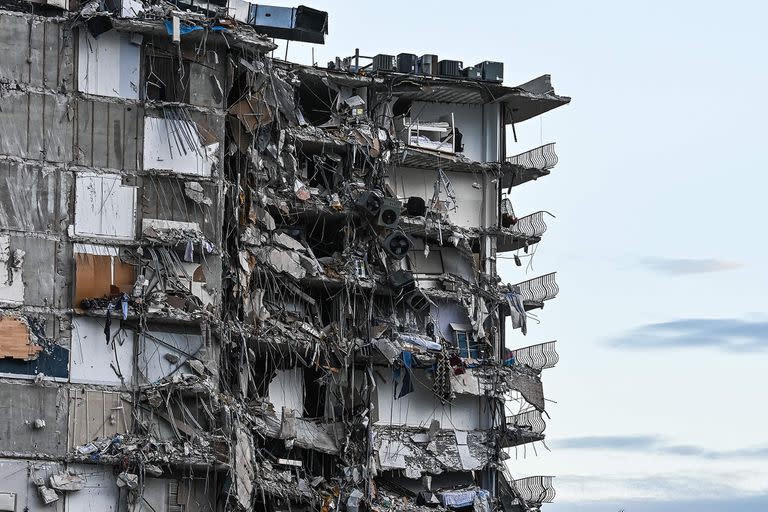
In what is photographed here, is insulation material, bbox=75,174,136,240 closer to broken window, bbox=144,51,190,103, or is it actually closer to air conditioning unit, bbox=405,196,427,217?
broken window, bbox=144,51,190,103

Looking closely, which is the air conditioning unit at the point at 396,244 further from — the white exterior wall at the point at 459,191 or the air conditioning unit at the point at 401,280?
the white exterior wall at the point at 459,191

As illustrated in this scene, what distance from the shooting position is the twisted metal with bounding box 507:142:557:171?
72062 mm

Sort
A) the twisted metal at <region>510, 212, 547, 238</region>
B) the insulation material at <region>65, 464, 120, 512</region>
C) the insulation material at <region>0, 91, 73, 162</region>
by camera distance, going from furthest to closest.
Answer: the twisted metal at <region>510, 212, 547, 238</region> → the insulation material at <region>0, 91, 73, 162</region> → the insulation material at <region>65, 464, 120, 512</region>

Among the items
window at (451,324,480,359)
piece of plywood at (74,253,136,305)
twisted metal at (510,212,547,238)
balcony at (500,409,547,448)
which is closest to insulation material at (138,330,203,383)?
piece of plywood at (74,253,136,305)

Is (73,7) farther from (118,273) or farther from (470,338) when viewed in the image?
→ (470,338)

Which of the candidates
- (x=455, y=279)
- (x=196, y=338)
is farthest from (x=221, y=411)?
(x=455, y=279)

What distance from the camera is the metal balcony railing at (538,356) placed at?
232 feet

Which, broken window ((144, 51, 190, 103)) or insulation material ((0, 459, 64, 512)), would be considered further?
broken window ((144, 51, 190, 103))

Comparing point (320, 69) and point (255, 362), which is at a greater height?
point (320, 69)

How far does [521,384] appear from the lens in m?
69.6

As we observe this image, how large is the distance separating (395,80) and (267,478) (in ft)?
53.4

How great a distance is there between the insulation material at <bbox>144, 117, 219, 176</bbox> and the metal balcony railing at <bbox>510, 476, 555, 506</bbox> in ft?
57.3

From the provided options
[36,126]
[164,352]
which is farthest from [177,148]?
[164,352]

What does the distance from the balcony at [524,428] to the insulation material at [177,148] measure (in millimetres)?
16161
